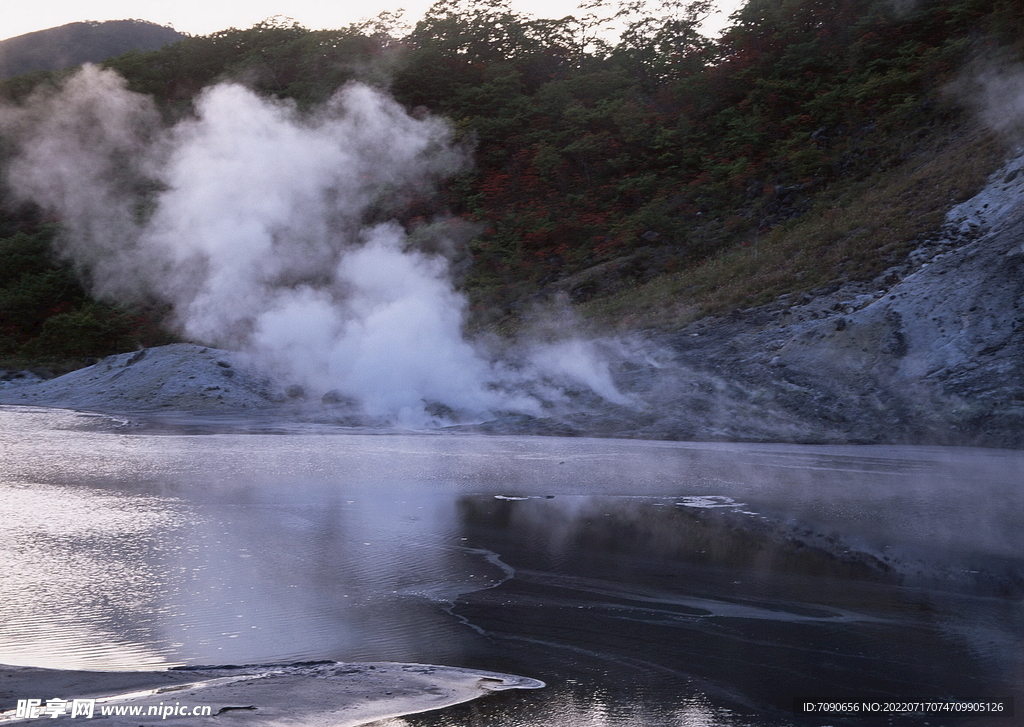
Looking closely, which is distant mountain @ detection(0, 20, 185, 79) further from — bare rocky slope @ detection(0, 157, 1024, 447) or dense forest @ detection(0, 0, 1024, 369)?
bare rocky slope @ detection(0, 157, 1024, 447)

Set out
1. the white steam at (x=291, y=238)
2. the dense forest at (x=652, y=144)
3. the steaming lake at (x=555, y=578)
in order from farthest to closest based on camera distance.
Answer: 1. the dense forest at (x=652, y=144)
2. the white steam at (x=291, y=238)
3. the steaming lake at (x=555, y=578)

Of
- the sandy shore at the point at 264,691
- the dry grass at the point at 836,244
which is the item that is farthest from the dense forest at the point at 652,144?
the sandy shore at the point at 264,691

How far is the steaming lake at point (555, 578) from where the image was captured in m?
4.58

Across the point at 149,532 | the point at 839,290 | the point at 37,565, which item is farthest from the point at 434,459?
the point at 839,290

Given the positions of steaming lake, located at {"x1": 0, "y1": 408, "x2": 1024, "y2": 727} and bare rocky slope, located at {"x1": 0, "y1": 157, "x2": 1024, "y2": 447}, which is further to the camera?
bare rocky slope, located at {"x1": 0, "y1": 157, "x2": 1024, "y2": 447}

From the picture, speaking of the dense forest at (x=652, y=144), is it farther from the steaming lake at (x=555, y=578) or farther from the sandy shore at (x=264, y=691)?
the sandy shore at (x=264, y=691)

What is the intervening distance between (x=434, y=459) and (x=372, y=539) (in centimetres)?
506

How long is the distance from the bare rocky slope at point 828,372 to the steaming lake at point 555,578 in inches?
160

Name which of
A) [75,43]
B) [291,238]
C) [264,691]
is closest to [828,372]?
[264,691]

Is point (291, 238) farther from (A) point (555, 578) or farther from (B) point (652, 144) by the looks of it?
(A) point (555, 578)

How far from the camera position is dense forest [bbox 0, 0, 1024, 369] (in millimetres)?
24609

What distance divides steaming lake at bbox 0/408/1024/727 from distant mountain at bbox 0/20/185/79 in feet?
478

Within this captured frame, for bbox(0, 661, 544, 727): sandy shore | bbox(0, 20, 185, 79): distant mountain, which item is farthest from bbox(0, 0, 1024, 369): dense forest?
bbox(0, 20, 185, 79): distant mountain

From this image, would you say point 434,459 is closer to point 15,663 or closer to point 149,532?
point 149,532
